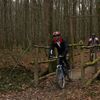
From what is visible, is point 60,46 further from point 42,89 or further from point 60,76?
point 42,89

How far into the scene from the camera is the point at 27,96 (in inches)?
432

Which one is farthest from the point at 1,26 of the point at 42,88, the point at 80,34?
the point at 80,34

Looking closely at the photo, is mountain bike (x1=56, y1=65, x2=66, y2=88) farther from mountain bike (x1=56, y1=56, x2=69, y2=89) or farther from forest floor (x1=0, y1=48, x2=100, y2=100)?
forest floor (x1=0, y1=48, x2=100, y2=100)

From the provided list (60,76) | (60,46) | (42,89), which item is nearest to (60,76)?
(60,76)

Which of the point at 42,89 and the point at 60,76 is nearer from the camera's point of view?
the point at 60,76

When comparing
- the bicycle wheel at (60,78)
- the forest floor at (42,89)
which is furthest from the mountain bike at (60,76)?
the forest floor at (42,89)

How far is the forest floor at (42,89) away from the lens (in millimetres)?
10422

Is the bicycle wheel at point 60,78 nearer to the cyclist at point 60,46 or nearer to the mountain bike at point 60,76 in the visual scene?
the mountain bike at point 60,76

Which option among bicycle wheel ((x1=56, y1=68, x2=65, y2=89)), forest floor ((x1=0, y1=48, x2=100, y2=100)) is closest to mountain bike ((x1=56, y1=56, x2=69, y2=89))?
bicycle wheel ((x1=56, y1=68, x2=65, y2=89))

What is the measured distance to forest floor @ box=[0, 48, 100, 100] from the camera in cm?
1042

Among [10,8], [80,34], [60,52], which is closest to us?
[60,52]

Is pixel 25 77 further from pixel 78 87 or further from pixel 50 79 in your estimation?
pixel 78 87

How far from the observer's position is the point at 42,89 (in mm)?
11875

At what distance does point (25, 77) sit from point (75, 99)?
15.4ft
